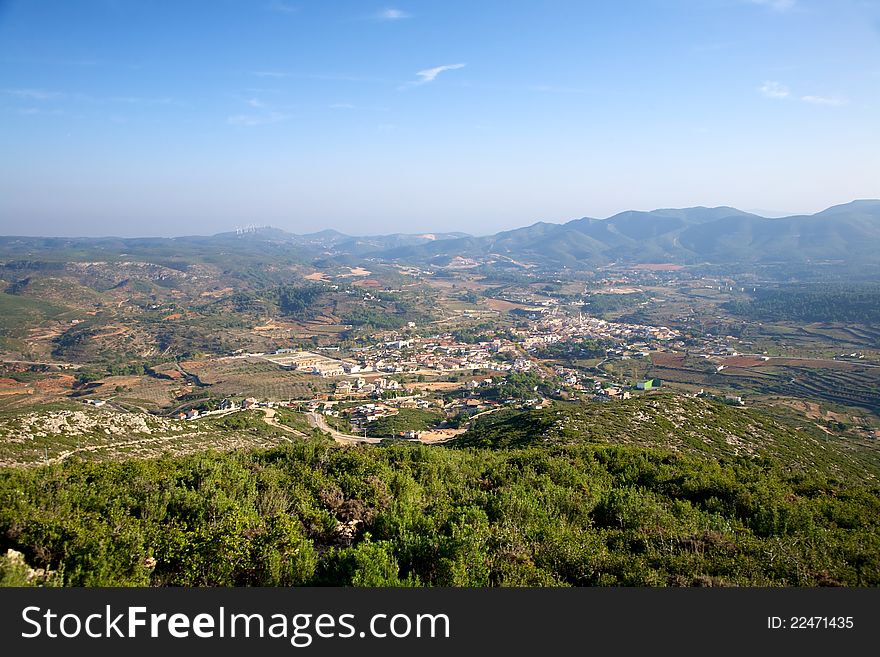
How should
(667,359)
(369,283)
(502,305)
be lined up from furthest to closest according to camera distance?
(369,283) < (502,305) < (667,359)

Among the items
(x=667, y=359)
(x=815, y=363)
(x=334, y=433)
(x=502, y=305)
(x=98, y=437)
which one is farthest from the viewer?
(x=502, y=305)

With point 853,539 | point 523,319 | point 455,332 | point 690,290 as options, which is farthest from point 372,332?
point 690,290

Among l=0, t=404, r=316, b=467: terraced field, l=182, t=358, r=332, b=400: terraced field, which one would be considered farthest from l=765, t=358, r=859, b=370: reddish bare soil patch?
l=0, t=404, r=316, b=467: terraced field

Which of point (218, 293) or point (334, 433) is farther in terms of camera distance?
point (218, 293)

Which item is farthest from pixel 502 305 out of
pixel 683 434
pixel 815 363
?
pixel 683 434

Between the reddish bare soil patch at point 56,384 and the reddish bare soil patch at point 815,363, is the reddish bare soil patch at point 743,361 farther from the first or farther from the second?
the reddish bare soil patch at point 56,384

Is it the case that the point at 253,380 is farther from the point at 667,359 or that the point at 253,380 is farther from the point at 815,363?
the point at 815,363

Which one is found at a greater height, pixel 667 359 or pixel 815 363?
pixel 815 363

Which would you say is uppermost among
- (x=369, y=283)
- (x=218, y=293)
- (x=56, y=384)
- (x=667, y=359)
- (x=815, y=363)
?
(x=369, y=283)

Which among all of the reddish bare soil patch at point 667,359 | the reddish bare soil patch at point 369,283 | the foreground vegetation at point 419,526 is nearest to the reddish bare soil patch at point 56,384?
the foreground vegetation at point 419,526

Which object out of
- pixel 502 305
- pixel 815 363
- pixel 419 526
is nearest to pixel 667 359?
pixel 815 363
